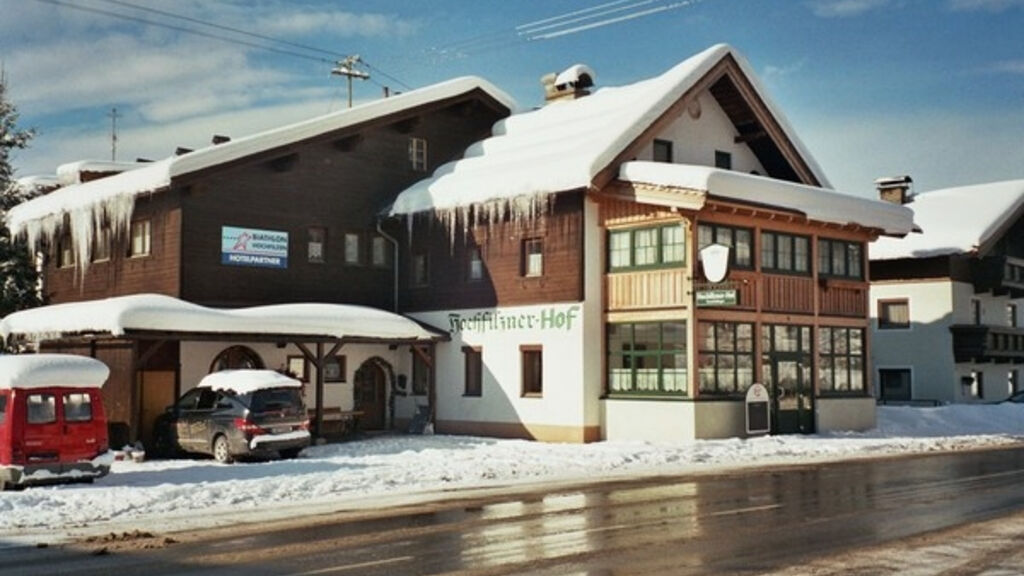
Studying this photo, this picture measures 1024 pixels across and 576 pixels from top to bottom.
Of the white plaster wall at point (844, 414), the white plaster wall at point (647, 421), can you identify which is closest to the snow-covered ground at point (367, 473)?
the white plaster wall at point (844, 414)

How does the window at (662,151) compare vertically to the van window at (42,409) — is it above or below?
above

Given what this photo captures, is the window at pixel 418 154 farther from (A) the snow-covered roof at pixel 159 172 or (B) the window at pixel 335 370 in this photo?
(B) the window at pixel 335 370

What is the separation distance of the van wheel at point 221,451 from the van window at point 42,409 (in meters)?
5.89

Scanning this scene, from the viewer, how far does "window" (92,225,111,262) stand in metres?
34.6

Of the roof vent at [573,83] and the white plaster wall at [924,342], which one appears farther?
the white plaster wall at [924,342]

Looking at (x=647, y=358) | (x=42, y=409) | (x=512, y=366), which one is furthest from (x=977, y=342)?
(x=42, y=409)

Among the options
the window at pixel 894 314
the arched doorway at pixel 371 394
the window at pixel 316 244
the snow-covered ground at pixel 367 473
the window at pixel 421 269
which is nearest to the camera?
the snow-covered ground at pixel 367 473

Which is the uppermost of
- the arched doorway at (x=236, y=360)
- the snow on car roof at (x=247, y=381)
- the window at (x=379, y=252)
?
the window at (x=379, y=252)

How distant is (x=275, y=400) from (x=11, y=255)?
53.5 feet

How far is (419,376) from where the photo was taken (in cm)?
3547

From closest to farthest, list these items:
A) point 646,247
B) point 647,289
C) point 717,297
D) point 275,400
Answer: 1. point 275,400
2. point 717,297
3. point 647,289
4. point 646,247

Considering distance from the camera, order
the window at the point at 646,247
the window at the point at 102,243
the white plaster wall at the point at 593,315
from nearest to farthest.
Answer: the window at the point at 646,247 < the white plaster wall at the point at 593,315 < the window at the point at 102,243

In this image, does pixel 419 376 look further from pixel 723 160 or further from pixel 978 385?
pixel 978 385

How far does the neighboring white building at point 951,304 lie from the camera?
45.8 meters
